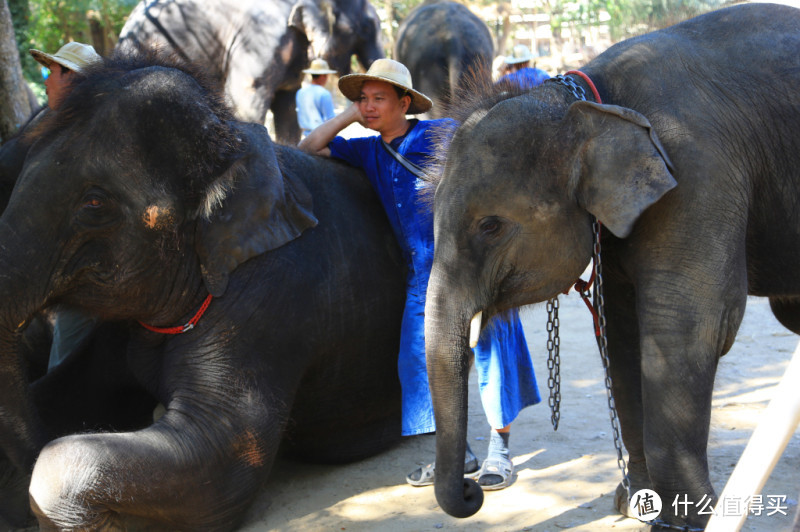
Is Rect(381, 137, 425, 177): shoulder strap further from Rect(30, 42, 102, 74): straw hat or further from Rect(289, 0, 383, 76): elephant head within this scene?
Rect(289, 0, 383, 76): elephant head

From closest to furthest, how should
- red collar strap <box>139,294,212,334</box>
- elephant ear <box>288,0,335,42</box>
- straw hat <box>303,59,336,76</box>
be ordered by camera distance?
1. red collar strap <box>139,294,212,334</box>
2. elephant ear <box>288,0,335,42</box>
3. straw hat <box>303,59,336,76</box>

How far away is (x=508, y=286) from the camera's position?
2.93m

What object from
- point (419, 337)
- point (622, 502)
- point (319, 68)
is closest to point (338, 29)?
point (319, 68)

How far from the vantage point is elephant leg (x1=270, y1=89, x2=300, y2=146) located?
27.9 ft

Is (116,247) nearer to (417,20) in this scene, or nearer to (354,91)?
(354,91)

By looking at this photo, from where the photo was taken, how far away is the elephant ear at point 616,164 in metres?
2.66

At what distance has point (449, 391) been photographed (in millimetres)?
2799

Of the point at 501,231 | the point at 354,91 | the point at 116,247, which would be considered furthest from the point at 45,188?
the point at 501,231

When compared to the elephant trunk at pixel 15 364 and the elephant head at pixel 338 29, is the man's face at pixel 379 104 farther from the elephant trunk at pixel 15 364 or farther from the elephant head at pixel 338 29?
the elephant head at pixel 338 29

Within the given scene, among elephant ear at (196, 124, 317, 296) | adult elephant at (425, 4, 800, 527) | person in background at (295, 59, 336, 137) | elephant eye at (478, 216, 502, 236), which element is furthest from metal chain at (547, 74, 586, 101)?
person in background at (295, 59, 336, 137)

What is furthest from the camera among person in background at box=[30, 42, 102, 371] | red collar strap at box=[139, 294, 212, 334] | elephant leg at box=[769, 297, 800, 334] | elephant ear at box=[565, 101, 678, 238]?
person in background at box=[30, 42, 102, 371]

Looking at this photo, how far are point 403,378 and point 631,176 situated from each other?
1517 millimetres

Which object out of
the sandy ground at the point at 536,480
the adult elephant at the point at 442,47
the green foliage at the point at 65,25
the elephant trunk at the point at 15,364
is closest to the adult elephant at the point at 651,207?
the sandy ground at the point at 536,480

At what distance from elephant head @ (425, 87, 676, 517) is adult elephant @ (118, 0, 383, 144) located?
4975mm
